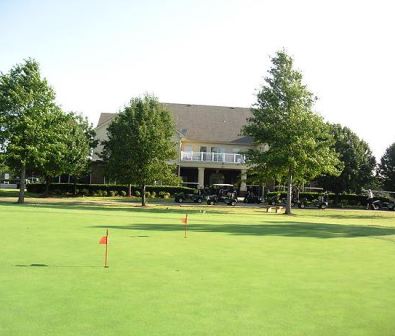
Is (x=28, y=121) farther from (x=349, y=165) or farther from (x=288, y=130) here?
(x=349, y=165)

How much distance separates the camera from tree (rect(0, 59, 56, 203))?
39.8m

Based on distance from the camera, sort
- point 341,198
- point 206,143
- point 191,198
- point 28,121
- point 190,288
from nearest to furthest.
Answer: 1. point 190,288
2. point 28,121
3. point 191,198
4. point 341,198
5. point 206,143

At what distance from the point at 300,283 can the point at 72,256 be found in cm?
543

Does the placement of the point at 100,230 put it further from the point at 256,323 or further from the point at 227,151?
the point at 227,151

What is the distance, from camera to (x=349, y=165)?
201 feet

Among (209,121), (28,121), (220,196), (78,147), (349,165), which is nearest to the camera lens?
(28,121)

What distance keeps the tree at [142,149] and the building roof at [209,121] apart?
20840mm

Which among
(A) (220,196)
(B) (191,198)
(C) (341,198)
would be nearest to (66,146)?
(B) (191,198)

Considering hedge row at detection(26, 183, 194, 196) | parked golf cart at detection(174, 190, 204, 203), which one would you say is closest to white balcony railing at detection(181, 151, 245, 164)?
hedge row at detection(26, 183, 194, 196)

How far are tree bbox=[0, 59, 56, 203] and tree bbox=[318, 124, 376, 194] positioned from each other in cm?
3272

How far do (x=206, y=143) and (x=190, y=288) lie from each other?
190 ft

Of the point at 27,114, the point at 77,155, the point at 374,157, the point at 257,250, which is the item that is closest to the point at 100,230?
the point at 257,250

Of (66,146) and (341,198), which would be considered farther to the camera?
(341,198)

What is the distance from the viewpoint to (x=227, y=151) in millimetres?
67312
